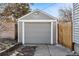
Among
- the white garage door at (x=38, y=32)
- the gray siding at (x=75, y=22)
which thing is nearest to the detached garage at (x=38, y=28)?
the white garage door at (x=38, y=32)

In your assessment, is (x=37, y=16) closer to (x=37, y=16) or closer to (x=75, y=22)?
(x=37, y=16)

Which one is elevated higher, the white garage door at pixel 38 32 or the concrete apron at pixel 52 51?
the white garage door at pixel 38 32

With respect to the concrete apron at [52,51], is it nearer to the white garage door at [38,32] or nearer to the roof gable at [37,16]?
the white garage door at [38,32]

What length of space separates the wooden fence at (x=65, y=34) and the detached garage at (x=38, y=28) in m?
0.07

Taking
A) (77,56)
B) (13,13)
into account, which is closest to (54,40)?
(77,56)

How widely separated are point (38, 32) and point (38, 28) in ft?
0.19

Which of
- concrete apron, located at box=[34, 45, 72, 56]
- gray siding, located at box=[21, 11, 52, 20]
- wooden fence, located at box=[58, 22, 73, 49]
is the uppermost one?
gray siding, located at box=[21, 11, 52, 20]

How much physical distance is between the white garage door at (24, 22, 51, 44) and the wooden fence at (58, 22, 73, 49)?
0.51 feet

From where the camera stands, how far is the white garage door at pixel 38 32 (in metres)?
4.77

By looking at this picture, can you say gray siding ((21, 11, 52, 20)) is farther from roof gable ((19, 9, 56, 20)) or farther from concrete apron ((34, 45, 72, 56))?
concrete apron ((34, 45, 72, 56))

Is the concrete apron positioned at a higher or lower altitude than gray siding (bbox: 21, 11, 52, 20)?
lower

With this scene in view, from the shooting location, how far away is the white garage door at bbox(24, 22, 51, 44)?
4.77m

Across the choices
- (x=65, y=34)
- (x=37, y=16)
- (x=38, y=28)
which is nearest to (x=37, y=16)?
(x=37, y=16)

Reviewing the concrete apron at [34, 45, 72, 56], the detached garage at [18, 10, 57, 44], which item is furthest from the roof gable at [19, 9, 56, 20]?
the concrete apron at [34, 45, 72, 56]
